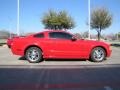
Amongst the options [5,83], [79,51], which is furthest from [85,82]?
[79,51]

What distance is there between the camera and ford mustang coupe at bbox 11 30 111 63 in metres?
14.3

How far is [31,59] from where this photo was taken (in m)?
14.2

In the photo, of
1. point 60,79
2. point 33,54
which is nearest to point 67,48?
point 33,54

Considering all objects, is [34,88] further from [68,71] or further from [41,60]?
[41,60]

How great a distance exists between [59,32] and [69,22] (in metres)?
33.5

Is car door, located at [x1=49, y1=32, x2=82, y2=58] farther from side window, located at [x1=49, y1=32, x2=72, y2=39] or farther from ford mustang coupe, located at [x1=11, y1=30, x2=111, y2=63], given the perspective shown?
side window, located at [x1=49, y1=32, x2=72, y2=39]

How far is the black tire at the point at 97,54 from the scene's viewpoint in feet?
47.5

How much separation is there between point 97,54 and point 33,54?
10.2 ft

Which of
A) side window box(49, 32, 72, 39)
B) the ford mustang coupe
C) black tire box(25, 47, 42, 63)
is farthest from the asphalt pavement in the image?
side window box(49, 32, 72, 39)

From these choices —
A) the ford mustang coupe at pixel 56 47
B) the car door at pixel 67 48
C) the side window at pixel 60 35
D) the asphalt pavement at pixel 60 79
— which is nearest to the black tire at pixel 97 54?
the ford mustang coupe at pixel 56 47

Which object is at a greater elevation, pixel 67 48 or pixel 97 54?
pixel 67 48

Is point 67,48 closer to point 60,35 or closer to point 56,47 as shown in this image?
point 56,47

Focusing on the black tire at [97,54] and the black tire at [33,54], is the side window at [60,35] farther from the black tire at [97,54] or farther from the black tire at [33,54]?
the black tire at [97,54]

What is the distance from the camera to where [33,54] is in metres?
14.2
